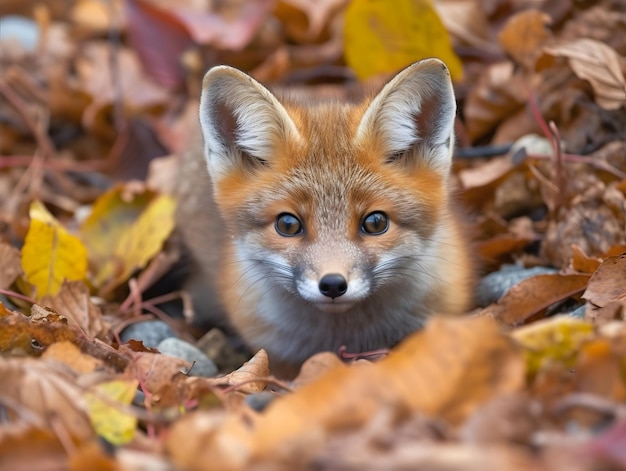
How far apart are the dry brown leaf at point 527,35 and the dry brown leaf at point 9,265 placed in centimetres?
276

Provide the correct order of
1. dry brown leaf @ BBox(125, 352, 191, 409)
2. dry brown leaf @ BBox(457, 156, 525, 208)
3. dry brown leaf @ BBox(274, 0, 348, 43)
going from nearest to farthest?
dry brown leaf @ BBox(125, 352, 191, 409) < dry brown leaf @ BBox(457, 156, 525, 208) < dry brown leaf @ BBox(274, 0, 348, 43)

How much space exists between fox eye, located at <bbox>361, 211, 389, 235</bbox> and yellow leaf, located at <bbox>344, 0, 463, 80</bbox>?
1.49 meters

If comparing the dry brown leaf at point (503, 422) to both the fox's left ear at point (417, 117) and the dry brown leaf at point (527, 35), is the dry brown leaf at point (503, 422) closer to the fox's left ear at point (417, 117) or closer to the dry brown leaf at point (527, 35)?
the fox's left ear at point (417, 117)

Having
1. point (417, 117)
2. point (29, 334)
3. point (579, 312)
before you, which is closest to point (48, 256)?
point (29, 334)

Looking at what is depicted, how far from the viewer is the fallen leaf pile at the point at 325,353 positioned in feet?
6.47

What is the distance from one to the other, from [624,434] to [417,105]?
1837 mm

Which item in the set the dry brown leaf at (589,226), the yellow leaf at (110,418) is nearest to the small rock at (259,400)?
the yellow leaf at (110,418)

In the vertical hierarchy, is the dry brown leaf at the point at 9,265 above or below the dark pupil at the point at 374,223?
below

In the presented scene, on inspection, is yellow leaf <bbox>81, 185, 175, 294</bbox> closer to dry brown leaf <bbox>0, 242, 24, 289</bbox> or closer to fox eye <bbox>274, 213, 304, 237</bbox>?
dry brown leaf <bbox>0, 242, 24, 289</bbox>

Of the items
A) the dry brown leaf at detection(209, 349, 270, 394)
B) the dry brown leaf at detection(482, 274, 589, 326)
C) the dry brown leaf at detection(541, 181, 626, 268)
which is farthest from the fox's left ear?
the dry brown leaf at detection(209, 349, 270, 394)

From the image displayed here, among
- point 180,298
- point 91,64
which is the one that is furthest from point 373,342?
point 91,64

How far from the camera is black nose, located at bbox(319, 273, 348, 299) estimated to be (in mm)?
A: 2939

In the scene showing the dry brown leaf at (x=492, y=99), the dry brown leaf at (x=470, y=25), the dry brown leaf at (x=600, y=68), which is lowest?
the dry brown leaf at (x=492, y=99)

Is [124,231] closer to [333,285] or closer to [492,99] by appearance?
[333,285]
